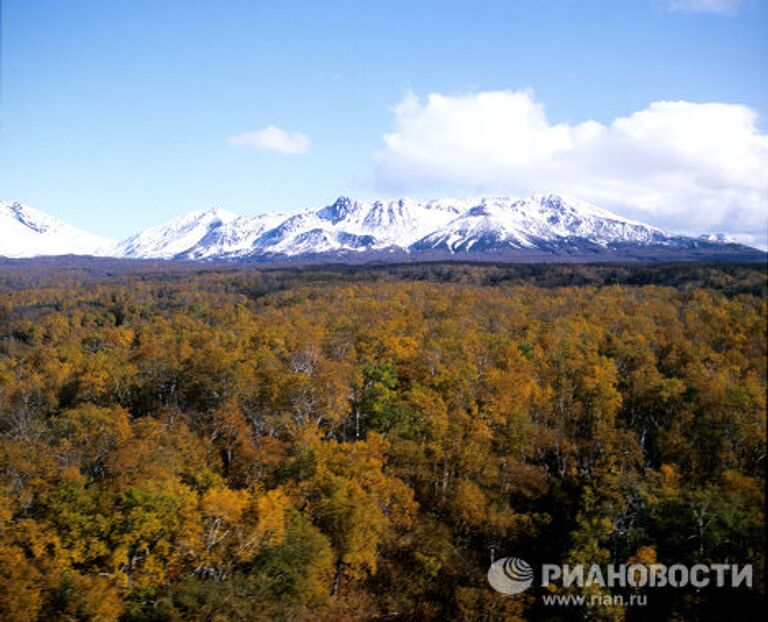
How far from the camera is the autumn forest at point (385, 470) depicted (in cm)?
2545

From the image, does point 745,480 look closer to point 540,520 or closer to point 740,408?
point 740,408

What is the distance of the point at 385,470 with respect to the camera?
38844 millimetres

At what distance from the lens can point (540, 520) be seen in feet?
116

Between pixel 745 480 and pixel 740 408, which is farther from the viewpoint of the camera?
pixel 740 408

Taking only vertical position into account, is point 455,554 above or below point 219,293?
below

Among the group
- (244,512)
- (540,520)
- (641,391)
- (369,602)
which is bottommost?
(369,602)

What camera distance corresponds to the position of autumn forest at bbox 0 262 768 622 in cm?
2545

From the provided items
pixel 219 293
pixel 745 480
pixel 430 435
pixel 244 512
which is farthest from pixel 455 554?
pixel 219 293

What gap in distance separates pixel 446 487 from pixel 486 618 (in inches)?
454

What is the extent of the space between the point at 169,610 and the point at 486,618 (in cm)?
1602

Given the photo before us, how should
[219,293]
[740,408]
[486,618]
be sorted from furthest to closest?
1. [219,293]
2. [740,408]
3. [486,618]

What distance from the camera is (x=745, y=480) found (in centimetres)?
2344

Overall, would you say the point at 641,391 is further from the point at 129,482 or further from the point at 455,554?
the point at 129,482

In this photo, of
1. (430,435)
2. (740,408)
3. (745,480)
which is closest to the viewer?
(745,480)
